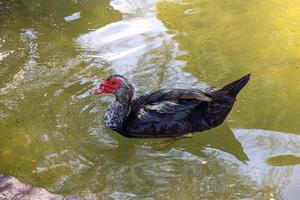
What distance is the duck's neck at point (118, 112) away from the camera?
598 centimetres

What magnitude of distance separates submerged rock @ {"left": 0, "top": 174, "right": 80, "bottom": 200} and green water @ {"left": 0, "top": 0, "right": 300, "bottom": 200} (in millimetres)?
198

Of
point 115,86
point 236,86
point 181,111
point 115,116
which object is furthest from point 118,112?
point 236,86

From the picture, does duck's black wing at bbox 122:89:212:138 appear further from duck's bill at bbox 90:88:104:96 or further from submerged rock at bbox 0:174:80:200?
submerged rock at bbox 0:174:80:200

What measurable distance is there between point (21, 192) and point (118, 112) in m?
1.49

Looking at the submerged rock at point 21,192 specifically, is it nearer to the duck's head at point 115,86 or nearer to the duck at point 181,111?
the duck at point 181,111

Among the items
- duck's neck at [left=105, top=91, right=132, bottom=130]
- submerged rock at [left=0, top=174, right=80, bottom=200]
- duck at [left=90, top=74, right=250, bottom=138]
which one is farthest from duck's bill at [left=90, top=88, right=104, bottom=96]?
submerged rock at [left=0, top=174, right=80, bottom=200]

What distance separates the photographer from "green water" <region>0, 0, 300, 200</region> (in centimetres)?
525

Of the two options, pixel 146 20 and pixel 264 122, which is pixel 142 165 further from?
pixel 146 20

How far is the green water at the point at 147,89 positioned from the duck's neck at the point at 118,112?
0.12m

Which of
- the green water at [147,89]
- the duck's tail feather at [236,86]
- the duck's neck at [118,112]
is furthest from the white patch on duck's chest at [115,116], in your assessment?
the duck's tail feather at [236,86]

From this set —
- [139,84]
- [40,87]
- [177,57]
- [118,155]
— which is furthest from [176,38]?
[118,155]

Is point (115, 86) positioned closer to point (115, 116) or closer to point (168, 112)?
point (115, 116)

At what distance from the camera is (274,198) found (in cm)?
491

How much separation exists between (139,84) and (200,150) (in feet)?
4.70
